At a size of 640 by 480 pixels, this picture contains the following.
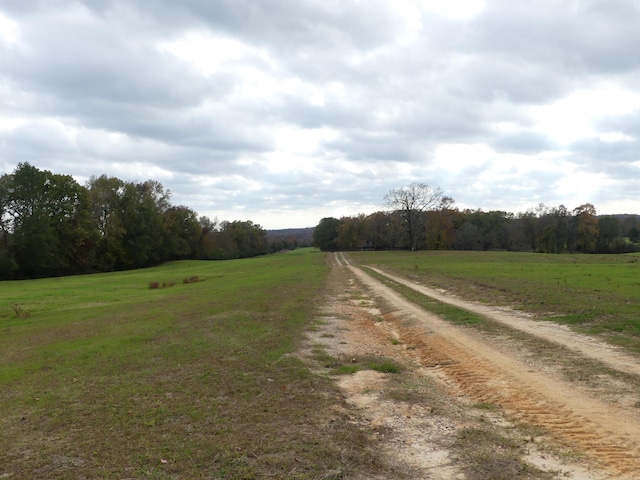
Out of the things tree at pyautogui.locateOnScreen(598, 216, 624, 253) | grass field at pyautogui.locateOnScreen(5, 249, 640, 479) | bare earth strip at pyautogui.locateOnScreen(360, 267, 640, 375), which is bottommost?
bare earth strip at pyautogui.locateOnScreen(360, 267, 640, 375)

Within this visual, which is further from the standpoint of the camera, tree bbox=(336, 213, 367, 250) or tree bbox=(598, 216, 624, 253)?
tree bbox=(336, 213, 367, 250)

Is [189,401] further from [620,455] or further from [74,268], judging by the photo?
[74,268]

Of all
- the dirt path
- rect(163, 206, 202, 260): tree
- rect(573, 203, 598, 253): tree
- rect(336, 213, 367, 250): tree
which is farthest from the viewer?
rect(336, 213, 367, 250): tree

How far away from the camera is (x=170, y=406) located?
292 inches

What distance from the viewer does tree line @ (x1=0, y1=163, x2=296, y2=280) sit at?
61.3m

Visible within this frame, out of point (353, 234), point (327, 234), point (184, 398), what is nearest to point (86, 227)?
point (353, 234)

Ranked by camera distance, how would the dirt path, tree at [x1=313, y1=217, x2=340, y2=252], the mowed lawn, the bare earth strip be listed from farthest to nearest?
tree at [x1=313, y1=217, x2=340, y2=252]
the bare earth strip
the dirt path
the mowed lawn

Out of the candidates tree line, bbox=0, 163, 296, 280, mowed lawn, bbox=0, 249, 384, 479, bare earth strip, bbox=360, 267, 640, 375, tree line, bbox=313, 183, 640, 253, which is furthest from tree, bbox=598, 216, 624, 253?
mowed lawn, bbox=0, 249, 384, 479

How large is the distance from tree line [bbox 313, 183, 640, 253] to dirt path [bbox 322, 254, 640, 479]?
264ft

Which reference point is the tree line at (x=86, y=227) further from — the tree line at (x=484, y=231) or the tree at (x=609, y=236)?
the tree at (x=609, y=236)

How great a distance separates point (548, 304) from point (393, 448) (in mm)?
14496

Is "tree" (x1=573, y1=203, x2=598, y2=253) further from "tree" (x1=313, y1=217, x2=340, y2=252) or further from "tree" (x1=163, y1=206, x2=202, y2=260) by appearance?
"tree" (x1=163, y1=206, x2=202, y2=260)

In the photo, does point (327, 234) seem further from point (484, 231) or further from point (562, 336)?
point (562, 336)

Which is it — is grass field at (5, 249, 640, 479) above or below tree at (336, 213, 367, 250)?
below
